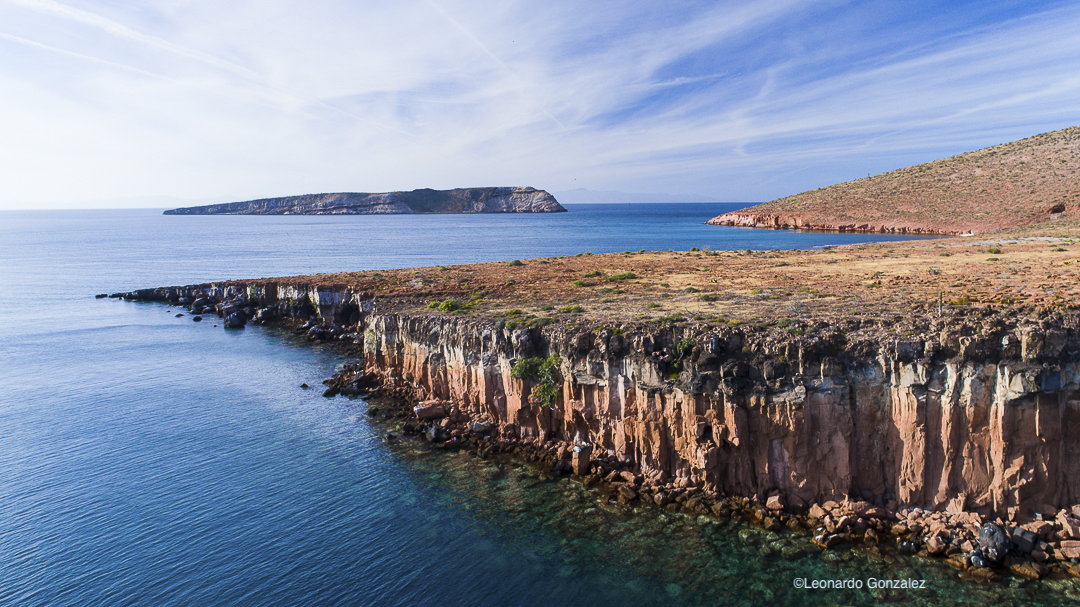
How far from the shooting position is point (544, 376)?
29.1 metres

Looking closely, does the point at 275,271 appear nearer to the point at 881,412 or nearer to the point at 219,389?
the point at 219,389

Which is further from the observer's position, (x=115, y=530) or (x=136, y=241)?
(x=136, y=241)

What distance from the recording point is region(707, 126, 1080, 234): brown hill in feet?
328

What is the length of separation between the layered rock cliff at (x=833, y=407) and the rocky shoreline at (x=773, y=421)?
63mm

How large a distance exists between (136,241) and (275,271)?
115555mm

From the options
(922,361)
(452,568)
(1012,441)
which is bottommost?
(452,568)

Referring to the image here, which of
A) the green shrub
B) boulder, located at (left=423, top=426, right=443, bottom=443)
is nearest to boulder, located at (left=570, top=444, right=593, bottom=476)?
boulder, located at (left=423, top=426, right=443, bottom=443)

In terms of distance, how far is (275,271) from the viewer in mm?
93812

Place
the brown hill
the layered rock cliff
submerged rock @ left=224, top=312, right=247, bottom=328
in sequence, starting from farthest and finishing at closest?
the brown hill
submerged rock @ left=224, top=312, right=247, bottom=328
the layered rock cliff

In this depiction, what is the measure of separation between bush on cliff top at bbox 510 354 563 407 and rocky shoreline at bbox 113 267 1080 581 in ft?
A: 0.78

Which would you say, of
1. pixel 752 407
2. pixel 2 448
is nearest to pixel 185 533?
pixel 2 448

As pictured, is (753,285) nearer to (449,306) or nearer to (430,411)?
(449,306)

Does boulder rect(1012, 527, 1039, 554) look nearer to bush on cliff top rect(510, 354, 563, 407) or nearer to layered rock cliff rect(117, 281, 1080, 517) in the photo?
layered rock cliff rect(117, 281, 1080, 517)

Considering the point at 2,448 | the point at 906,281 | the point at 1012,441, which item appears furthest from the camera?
the point at 906,281
